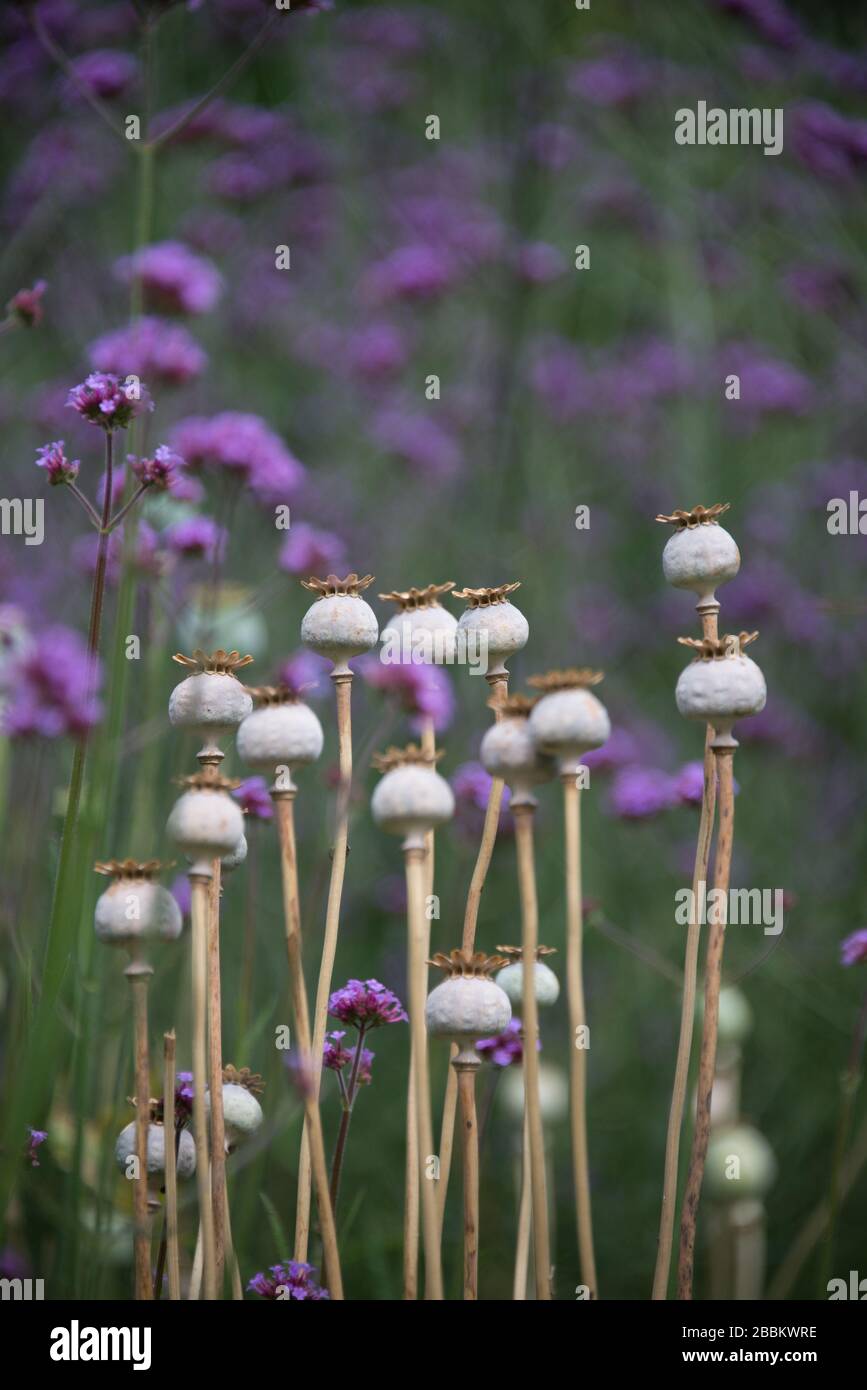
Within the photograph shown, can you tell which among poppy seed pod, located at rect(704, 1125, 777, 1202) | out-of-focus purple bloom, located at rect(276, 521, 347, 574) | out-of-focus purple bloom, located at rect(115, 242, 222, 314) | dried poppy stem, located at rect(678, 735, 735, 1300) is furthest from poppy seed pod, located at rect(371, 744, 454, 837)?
out-of-focus purple bloom, located at rect(115, 242, 222, 314)

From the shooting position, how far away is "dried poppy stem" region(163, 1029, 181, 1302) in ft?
1.64

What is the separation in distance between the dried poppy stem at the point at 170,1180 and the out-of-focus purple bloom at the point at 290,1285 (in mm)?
48

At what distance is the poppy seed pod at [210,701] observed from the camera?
0.53m

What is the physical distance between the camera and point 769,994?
1481mm

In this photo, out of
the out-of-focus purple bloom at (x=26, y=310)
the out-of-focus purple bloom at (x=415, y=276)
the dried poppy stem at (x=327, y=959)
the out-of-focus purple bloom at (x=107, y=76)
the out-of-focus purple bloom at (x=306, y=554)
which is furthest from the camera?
the out-of-focus purple bloom at (x=415, y=276)

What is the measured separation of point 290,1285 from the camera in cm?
55

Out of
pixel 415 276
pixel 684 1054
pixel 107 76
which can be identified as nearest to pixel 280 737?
pixel 684 1054

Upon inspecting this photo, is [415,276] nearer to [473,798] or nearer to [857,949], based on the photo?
[473,798]

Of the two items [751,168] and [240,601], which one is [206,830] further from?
[751,168]

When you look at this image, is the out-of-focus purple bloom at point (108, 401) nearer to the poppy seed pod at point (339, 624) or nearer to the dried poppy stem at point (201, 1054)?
the poppy seed pod at point (339, 624)

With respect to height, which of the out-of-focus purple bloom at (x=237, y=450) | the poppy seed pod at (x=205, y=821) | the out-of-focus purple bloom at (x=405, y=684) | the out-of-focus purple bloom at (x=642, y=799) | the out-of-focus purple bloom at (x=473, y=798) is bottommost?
the poppy seed pod at (x=205, y=821)

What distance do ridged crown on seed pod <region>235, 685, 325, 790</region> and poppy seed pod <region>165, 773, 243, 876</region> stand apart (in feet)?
0.07

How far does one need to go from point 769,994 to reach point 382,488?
96 centimetres

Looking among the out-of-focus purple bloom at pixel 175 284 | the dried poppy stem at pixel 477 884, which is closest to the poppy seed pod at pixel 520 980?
the dried poppy stem at pixel 477 884
